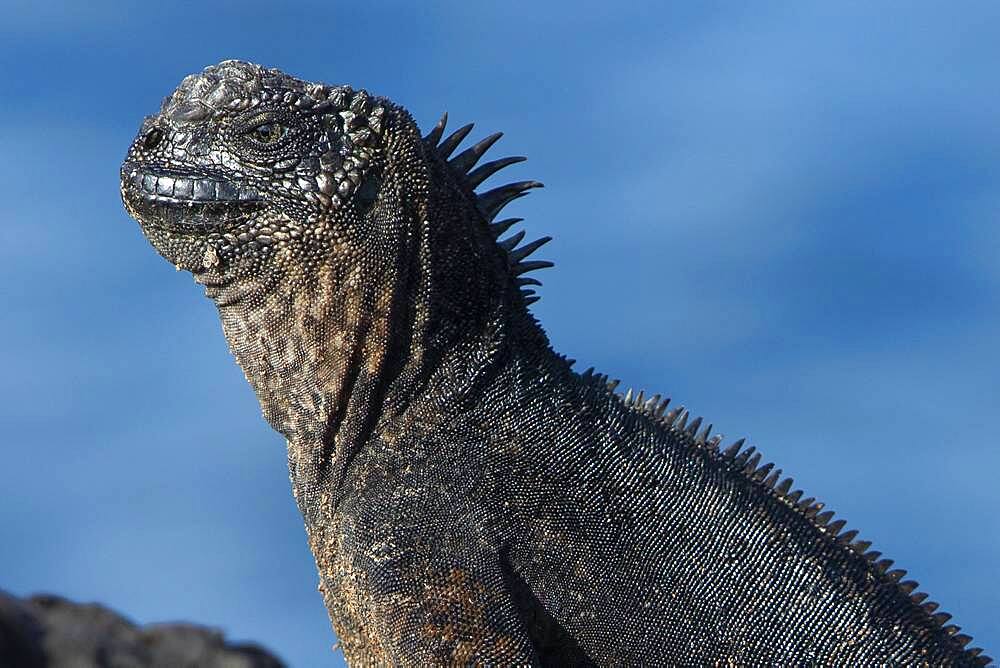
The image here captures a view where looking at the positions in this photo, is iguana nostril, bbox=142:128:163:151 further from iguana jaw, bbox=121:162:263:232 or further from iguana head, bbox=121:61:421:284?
iguana jaw, bbox=121:162:263:232

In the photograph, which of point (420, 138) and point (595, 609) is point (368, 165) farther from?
point (595, 609)

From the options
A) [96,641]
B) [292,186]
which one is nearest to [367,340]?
[292,186]

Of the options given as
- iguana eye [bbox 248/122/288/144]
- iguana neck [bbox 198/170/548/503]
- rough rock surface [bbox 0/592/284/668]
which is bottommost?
rough rock surface [bbox 0/592/284/668]

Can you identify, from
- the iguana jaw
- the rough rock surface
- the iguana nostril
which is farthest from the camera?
the iguana nostril

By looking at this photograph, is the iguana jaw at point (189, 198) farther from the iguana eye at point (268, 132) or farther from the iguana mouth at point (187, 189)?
the iguana eye at point (268, 132)

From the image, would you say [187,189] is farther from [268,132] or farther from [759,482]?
[759,482]

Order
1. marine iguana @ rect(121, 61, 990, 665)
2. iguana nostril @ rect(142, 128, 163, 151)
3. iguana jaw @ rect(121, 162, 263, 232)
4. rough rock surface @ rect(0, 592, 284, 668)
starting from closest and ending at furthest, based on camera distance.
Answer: rough rock surface @ rect(0, 592, 284, 668), marine iguana @ rect(121, 61, 990, 665), iguana jaw @ rect(121, 162, 263, 232), iguana nostril @ rect(142, 128, 163, 151)

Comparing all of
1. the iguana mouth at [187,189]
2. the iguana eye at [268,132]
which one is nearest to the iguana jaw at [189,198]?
the iguana mouth at [187,189]

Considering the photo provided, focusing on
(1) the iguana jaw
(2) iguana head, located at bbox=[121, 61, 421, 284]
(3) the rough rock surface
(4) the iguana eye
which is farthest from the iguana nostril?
(3) the rough rock surface
